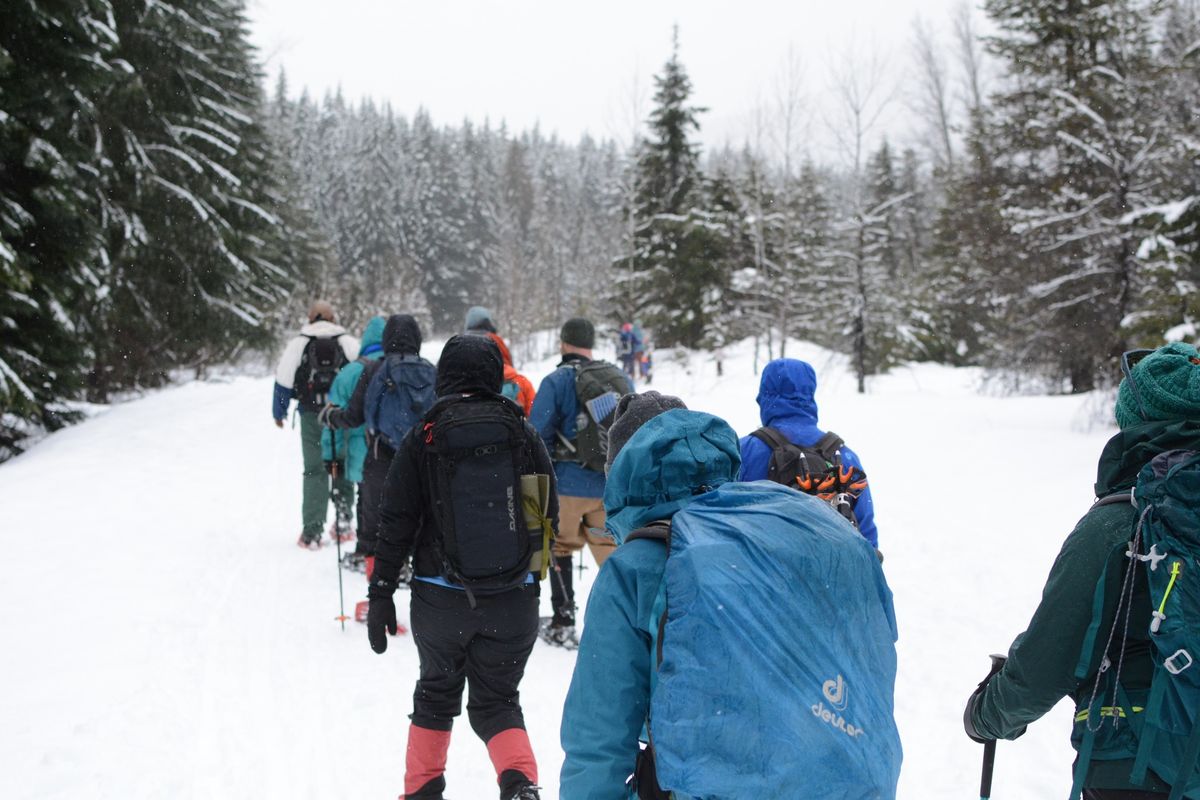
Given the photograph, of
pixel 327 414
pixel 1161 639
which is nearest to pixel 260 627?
pixel 327 414

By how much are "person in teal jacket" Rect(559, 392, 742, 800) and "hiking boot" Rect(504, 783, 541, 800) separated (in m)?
1.45

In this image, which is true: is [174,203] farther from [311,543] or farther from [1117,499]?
[1117,499]

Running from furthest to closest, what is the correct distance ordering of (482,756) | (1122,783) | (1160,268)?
1. (1160,268)
2. (482,756)
3. (1122,783)

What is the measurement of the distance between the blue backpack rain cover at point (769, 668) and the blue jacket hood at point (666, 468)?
6.5 inches

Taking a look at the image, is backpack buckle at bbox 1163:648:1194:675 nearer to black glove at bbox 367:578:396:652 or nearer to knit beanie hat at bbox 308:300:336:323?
black glove at bbox 367:578:396:652

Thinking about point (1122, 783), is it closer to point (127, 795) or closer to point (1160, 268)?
point (127, 795)

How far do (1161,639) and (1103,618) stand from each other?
133mm

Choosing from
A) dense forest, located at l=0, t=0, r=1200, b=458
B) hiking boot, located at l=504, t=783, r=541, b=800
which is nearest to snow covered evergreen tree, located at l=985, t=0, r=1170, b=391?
dense forest, located at l=0, t=0, r=1200, b=458

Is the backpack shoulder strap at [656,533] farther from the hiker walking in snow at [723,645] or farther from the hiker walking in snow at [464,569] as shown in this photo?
the hiker walking in snow at [464,569]

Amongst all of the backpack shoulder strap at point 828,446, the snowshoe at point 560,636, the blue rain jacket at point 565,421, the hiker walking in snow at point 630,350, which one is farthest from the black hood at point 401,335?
the hiker walking in snow at point 630,350

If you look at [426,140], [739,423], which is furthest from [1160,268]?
[426,140]

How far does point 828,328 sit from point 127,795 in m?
28.2

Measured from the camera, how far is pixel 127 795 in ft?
12.3

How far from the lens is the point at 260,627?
19.4ft
